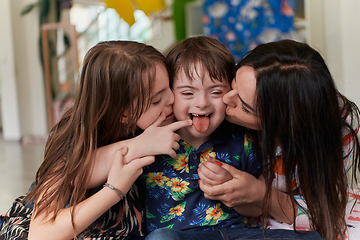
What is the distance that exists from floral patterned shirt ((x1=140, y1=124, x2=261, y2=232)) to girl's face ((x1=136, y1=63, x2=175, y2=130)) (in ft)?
0.47

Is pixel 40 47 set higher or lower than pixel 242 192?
higher

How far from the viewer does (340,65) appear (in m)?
3.06

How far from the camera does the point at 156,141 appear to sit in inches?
37.7

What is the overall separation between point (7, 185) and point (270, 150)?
2182 millimetres

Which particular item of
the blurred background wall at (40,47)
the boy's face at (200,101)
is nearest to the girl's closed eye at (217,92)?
the boy's face at (200,101)

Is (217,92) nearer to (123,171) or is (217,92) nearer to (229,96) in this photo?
(229,96)

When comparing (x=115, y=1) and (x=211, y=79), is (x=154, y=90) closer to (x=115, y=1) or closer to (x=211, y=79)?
(x=211, y=79)

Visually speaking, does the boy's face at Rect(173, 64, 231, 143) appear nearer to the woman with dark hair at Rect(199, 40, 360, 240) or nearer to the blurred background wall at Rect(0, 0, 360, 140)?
the woman with dark hair at Rect(199, 40, 360, 240)

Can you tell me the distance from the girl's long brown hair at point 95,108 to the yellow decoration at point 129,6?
7.71ft

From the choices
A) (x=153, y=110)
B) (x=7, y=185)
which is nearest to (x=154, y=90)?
(x=153, y=110)

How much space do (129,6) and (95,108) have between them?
2.49 meters

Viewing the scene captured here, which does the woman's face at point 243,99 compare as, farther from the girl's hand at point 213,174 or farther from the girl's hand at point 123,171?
the girl's hand at point 123,171

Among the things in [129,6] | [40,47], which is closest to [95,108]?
[129,6]

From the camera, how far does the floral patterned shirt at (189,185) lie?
1.06 metres
